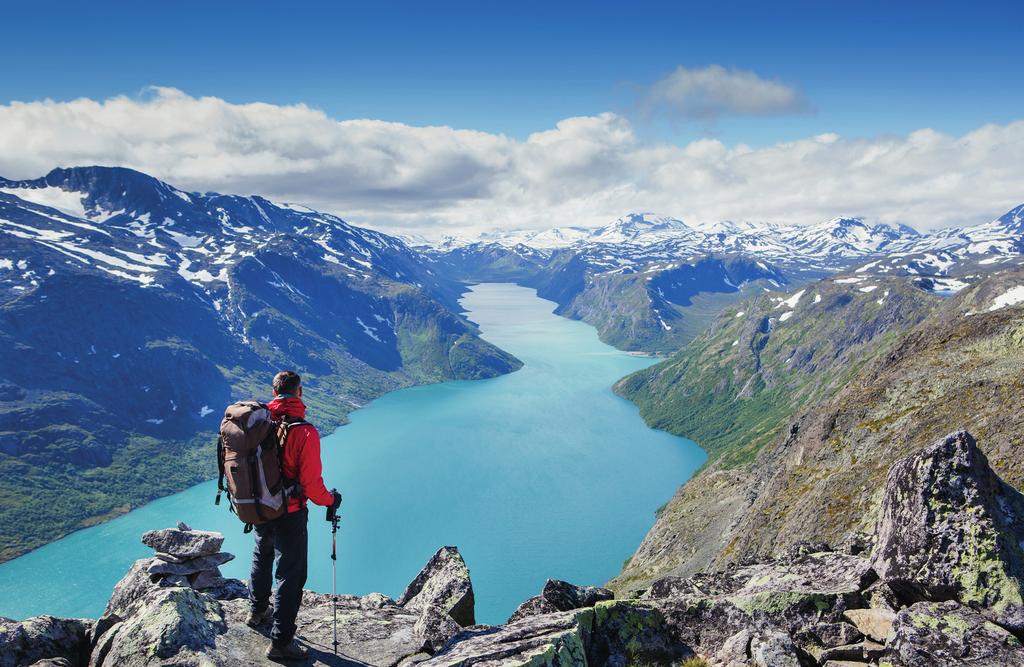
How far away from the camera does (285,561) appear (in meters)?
12.5

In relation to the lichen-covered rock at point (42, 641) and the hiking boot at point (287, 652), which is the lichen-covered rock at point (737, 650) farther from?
the lichen-covered rock at point (42, 641)

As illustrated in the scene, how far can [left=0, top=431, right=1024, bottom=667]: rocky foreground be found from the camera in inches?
420

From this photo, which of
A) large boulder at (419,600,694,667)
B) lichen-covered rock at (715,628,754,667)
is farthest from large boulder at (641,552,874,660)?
large boulder at (419,600,694,667)

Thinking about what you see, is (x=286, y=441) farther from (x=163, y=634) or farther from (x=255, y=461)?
(x=163, y=634)

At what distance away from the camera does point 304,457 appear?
12.4m

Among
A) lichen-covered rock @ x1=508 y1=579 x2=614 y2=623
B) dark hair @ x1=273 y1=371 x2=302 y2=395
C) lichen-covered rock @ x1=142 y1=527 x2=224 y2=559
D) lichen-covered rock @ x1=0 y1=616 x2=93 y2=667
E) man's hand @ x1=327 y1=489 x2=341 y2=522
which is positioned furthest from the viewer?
lichen-covered rock @ x1=142 y1=527 x2=224 y2=559

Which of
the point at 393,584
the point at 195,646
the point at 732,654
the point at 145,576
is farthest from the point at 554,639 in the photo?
the point at 393,584

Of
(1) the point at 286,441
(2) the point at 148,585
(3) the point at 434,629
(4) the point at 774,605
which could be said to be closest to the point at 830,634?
(4) the point at 774,605

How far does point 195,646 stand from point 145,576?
5.31 meters

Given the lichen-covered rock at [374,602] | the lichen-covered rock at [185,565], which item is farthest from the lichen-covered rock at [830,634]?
the lichen-covered rock at [185,565]

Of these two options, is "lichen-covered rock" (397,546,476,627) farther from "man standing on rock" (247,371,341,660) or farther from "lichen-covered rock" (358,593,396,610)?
"man standing on rock" (247,371,341,660)

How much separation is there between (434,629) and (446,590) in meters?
2.61

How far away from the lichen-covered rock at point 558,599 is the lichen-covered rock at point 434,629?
5.35ft

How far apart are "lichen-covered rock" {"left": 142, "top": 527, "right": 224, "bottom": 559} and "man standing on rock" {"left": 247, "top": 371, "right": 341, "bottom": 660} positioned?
496 centimetres
